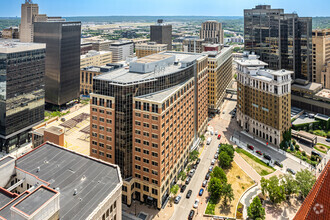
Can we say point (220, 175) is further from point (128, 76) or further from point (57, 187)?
point (57, 187)

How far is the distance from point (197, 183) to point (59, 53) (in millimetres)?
145899

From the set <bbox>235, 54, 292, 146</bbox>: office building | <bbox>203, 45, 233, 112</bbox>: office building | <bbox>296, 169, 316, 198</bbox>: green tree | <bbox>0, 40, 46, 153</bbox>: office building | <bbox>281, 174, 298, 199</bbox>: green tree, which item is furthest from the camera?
<bbox>203, 45, 233, 112</bbox>: office building

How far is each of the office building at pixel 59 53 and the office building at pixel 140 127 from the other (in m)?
109

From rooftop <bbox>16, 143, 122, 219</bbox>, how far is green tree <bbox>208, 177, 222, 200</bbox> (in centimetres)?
4046

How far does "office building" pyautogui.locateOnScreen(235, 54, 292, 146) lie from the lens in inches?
4931

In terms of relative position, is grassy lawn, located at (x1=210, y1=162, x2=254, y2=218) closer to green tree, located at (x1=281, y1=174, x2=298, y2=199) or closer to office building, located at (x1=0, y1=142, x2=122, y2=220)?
green tree, located at (x1=281, y1=174, x2=298, y2=199)

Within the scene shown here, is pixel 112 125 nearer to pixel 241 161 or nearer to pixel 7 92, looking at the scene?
pixel 241 161

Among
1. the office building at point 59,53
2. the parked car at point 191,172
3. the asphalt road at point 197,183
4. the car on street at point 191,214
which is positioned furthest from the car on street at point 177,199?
the office building at point 59,53

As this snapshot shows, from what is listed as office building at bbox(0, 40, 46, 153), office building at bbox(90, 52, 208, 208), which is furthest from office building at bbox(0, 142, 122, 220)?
office building at bbox(0, 40, 46, 153)

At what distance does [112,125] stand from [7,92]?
244ft

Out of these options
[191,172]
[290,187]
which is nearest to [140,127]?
[191,172]

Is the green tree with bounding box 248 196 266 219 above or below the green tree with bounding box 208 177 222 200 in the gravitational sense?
below

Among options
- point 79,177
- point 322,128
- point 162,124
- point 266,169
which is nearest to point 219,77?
point 322,128

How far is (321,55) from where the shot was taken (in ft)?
629
